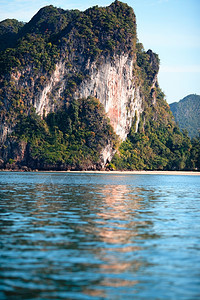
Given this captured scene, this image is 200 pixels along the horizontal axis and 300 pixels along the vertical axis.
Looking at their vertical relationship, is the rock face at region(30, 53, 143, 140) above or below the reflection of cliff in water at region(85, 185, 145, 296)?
above

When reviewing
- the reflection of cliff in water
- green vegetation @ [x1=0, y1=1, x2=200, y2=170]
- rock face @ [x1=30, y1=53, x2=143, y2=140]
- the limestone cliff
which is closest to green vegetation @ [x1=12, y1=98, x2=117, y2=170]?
green vegetation @ [x1=0, y1=1, x2=200, y2=170]

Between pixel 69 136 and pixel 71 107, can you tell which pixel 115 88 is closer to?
pixel 71 107

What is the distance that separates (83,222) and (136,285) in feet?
33.5

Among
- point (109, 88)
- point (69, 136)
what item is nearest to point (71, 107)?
point (69, 136)

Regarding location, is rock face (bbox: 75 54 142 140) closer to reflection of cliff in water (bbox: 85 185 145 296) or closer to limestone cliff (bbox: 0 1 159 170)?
limestone cliff (bbox: 0 1 159 170)

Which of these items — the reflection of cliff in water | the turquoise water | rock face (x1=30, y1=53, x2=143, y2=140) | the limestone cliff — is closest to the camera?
the turquoise water

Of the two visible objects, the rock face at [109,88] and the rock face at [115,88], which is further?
the rock face at [115,88]

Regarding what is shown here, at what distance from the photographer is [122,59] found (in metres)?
158

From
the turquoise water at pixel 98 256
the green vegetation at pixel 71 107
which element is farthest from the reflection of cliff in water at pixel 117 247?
the green vegetation at pixel 71 107

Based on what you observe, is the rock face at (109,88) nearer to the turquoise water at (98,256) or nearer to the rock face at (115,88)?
the rock face at (115,88)

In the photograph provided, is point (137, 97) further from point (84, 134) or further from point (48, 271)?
point (48, 271)

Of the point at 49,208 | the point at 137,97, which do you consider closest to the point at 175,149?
the point at 137,97

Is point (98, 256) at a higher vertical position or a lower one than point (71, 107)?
lower

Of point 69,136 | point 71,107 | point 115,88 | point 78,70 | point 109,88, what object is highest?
point 78,70
